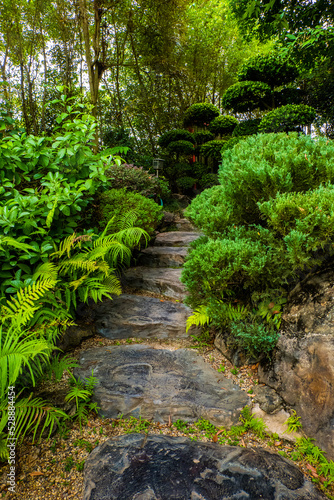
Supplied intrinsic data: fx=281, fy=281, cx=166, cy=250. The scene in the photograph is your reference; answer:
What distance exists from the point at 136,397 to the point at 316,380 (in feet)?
4.47

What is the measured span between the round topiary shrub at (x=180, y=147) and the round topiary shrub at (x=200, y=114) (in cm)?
161

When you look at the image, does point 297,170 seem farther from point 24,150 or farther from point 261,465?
point 24,150

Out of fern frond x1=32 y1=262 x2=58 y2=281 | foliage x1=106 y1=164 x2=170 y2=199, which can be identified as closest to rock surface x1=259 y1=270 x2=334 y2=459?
Result: fern frond x1=32 y1=262 x2=58 y2=281

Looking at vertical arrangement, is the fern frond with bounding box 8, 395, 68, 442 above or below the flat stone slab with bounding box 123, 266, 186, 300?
below

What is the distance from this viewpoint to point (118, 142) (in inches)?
413

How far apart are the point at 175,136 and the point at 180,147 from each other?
0.59m

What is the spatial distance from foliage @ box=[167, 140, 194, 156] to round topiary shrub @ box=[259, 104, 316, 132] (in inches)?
173

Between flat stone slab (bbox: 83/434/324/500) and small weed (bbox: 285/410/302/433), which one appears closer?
flat stone slab (bbox: 83/434/324/500)

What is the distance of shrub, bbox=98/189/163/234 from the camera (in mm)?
4143

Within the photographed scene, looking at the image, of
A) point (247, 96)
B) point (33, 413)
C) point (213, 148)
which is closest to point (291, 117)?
point (247, 96)

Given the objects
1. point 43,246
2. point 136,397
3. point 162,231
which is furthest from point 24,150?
point 162,231

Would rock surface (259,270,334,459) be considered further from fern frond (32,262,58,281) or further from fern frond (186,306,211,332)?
fern frond (32,262,58,281)

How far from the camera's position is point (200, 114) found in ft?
38.1

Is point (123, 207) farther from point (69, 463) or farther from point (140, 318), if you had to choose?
point (69, 463)
